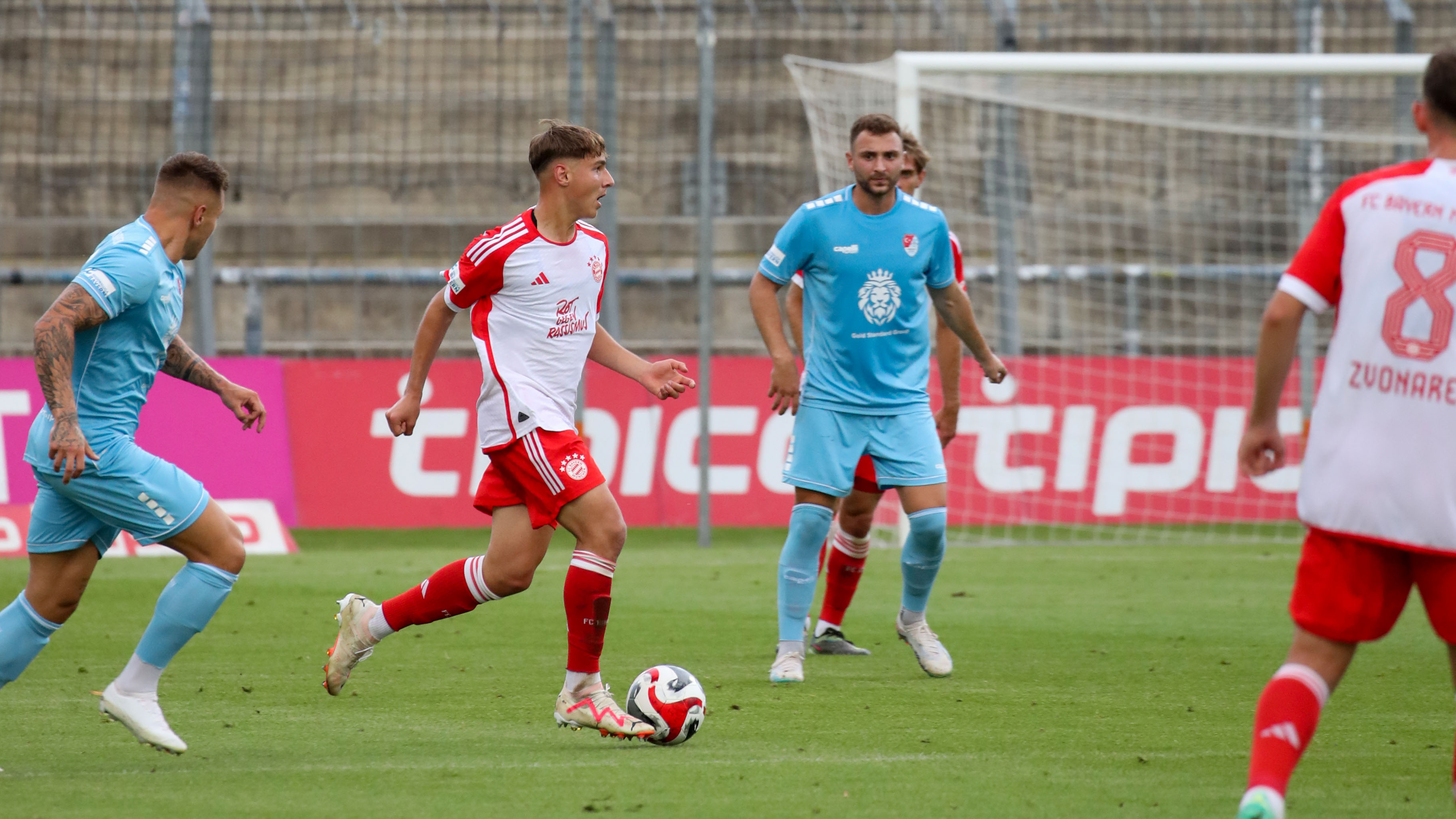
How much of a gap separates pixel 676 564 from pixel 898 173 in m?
4.68

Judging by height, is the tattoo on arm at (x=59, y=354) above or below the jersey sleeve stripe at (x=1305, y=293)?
below

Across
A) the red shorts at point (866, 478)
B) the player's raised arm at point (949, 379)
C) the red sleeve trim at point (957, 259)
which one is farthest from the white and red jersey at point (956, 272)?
the red shorts at point (866, 478)

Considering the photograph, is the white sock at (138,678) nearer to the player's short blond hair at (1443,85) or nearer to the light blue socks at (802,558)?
the light blue socks at (802,558)

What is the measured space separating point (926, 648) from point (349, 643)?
7.48ft

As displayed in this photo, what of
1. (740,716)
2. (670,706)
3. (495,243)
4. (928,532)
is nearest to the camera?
(670,706)

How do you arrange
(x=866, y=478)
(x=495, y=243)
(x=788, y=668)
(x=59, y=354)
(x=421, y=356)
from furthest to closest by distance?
(x=866, y=478), (x=788, y=668), (x=421, y=356), (x=495, y=243), (x=59, y=354)

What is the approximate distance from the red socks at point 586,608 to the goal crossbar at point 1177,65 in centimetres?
685

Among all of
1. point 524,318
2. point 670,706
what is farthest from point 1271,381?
point 524,318

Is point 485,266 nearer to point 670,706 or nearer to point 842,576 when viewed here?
point 670,706

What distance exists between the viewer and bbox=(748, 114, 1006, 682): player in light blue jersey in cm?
624

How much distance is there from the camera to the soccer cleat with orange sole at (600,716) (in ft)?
15.8

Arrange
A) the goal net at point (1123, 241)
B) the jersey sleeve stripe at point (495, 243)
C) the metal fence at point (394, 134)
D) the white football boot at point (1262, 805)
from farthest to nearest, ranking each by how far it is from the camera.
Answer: the metal fence at point (394, 134) < the goal net at point (1123, 241) < the jersey sleeve stripe at point (495, 243) < the white football boot at point (1262, 805)

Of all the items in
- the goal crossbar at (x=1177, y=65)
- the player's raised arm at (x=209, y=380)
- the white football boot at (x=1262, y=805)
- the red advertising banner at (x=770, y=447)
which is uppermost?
the goal crossbar at (x=1177, y=65)

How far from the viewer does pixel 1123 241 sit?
46.8 ft
